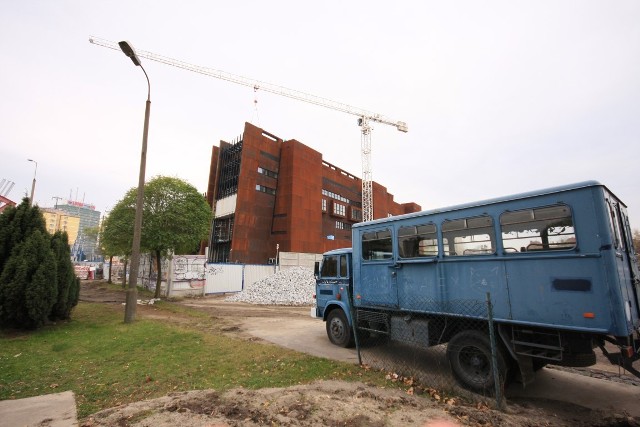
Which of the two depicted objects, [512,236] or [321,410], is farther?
[512,236]

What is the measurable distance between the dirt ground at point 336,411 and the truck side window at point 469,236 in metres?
2.84

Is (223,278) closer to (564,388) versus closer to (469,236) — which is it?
(469,236)

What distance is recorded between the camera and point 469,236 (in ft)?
22.4

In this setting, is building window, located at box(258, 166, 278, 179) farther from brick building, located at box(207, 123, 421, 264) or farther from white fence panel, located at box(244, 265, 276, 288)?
white fence panel, located at box(244, 265, 276, 288)

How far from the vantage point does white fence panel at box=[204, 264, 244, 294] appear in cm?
2786

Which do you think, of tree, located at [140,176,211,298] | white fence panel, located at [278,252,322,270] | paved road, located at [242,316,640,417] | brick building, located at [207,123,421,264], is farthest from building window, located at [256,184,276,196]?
paved road, located at [242,316,640,417]

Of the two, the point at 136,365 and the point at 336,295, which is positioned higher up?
the point at 336,295

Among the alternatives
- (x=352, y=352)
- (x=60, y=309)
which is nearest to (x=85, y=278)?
(x=60, y=309)

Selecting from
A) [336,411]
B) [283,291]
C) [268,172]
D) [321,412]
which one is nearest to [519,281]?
[336,411]

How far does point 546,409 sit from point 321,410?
398cm

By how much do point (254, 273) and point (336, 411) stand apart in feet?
91.6

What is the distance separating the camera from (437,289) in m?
7.17

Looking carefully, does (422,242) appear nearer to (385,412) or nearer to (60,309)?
(385,412)

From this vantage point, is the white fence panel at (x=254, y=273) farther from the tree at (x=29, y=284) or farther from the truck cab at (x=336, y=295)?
the truck cab at (x=336, y=295)
